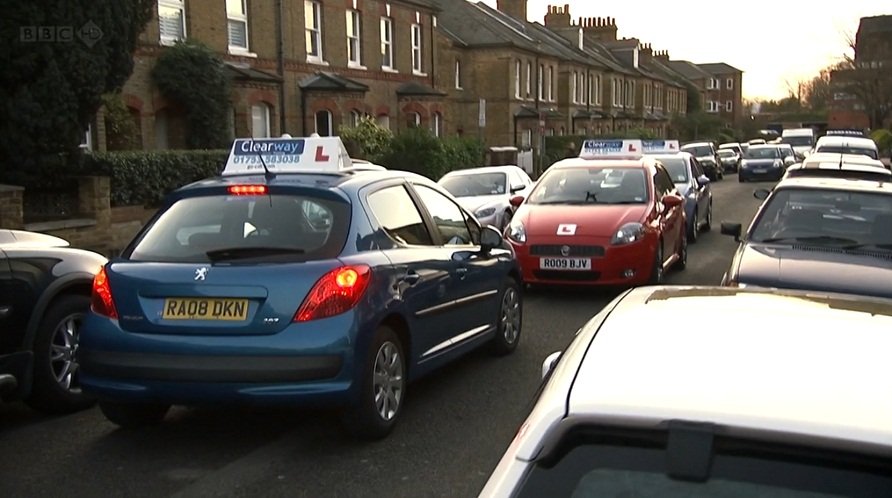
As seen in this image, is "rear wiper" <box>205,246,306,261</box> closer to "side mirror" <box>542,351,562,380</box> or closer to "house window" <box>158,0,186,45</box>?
"side mirror" <box>542,351,562,380</box>

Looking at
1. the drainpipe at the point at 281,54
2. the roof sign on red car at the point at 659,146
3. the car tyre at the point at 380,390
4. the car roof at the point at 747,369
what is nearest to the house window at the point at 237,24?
the drainpipe at the point at 281,54

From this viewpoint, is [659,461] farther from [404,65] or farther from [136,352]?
[404,65]

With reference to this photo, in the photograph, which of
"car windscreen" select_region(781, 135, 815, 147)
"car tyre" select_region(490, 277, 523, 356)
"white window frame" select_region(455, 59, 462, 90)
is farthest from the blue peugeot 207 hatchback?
"car windscreen" select_region(781, 135, 815, 147)

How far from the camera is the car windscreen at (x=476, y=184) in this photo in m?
17.1

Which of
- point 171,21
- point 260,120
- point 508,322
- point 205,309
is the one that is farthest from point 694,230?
point 260,120

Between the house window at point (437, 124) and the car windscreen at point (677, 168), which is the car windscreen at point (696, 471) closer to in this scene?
the car windscreen at point (677, 168)

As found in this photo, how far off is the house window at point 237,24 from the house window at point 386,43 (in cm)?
809

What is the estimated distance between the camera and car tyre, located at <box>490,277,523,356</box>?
7.58 m

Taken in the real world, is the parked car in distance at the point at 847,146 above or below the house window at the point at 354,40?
below

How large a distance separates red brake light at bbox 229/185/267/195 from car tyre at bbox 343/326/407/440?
3.79ft

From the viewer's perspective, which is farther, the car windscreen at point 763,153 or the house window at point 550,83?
the house window at point 550,83

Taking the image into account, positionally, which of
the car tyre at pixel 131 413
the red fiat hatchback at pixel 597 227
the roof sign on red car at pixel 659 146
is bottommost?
the car tyre at pixel 131 413

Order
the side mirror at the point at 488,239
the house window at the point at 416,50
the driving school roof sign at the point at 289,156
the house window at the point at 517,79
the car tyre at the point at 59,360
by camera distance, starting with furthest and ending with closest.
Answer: the house window at the point at 517,79 < the house window at the point at 416,50 < the side mirror at the point at 488,239 < the driving school roof sign at the point at 289,156 < the car tyre at the point at 59,360

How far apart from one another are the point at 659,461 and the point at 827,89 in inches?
3531
